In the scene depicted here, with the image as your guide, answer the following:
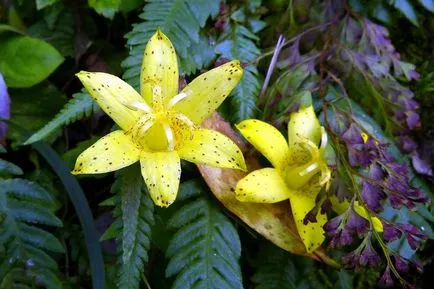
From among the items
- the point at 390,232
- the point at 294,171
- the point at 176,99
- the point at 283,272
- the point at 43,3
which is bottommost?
the point at 283,272

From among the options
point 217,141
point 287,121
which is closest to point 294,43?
point 287,121

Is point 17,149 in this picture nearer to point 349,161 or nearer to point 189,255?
point 189,255

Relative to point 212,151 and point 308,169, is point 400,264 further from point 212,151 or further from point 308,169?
point 212,151

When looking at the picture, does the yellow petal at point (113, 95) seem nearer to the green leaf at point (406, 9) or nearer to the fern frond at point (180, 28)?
the fern frond at point (180, 28)

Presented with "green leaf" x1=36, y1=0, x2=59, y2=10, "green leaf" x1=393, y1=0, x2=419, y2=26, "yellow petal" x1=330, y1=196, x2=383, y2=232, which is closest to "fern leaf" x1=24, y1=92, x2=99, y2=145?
"green leaf" x1=36, y1=0, x2=59, y2=10

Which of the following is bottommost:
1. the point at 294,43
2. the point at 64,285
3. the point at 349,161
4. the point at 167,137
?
the point at 64,285

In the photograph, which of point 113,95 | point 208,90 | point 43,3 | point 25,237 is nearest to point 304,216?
point 208,90
